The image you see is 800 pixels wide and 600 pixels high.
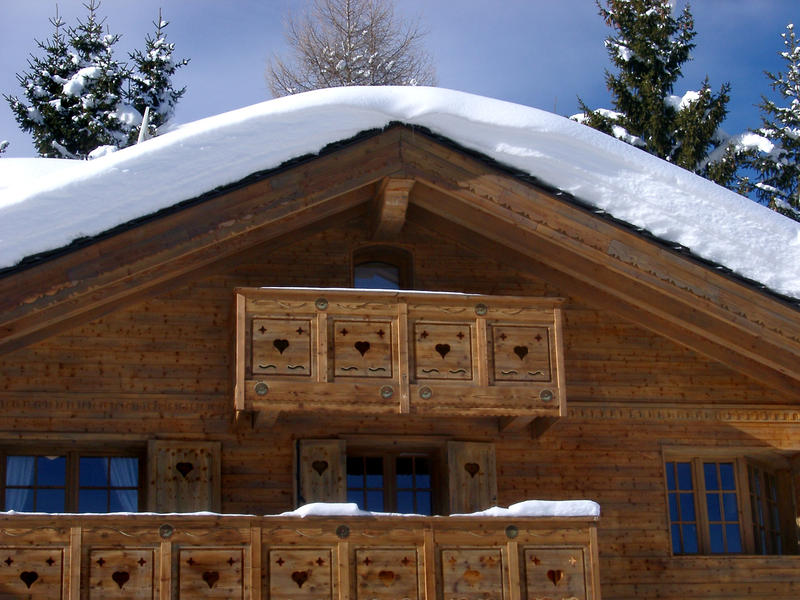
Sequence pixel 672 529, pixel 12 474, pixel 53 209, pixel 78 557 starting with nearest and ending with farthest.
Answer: pixel 78 557 < pixel 53 209 < pixel 12 474 < pixel 672 529

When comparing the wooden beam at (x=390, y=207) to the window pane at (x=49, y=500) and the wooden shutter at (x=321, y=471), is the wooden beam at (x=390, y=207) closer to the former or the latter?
the wooden shutter at (x=321, y=471)

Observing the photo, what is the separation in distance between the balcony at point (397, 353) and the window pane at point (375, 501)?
5.22ft

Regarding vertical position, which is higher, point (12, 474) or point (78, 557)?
point (12, 474)

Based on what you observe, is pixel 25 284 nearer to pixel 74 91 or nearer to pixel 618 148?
pixel 618 148

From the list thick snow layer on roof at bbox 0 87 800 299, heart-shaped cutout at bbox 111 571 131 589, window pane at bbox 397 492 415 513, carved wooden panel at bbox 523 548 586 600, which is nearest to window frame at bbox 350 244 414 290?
thick snow layer on roof at bbox 0 87 800 299

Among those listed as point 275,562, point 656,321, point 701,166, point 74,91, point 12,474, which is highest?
point 74,91

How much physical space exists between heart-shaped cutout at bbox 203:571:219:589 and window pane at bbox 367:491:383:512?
2.98m

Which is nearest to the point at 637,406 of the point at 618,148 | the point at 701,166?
the point at 618,148

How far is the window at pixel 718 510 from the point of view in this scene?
16094 mm

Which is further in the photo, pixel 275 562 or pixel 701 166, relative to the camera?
pixel 701 166

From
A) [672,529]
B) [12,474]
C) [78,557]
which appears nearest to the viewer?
[78,557]

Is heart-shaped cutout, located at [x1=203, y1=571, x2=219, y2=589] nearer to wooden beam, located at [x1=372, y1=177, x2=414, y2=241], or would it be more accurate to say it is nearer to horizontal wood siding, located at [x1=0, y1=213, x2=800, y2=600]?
horizontal wood siding, located at [x1=0, y1=213, x2=800, y2=600]

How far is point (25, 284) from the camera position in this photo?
1338 cm

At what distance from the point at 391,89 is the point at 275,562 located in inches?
231
